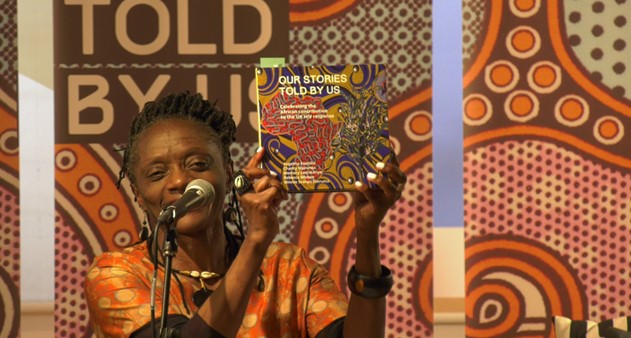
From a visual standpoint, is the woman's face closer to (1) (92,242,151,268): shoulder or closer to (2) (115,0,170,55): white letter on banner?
(1) (92,242,151,268): shoulder

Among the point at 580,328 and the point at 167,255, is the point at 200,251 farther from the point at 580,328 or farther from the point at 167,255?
the point at 580,328

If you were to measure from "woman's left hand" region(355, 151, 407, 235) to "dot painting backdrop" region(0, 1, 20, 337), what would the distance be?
1870mm

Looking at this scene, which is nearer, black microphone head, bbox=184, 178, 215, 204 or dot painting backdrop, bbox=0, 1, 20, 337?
black microphone head, bbox=184, 178, 215, 204

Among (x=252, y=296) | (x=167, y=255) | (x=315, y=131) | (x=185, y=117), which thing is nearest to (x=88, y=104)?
(x=185, y=117)

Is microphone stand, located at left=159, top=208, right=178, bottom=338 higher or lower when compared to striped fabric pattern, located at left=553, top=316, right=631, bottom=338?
higher

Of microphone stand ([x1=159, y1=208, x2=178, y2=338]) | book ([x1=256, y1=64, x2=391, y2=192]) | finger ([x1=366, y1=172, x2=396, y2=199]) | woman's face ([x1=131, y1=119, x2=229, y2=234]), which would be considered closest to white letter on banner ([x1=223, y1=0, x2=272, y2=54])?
woman's face ([x1=131, y1=119, x2=229, y2=234])

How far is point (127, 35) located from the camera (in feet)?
12.6

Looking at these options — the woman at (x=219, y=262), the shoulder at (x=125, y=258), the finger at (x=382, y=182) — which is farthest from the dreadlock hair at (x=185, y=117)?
the finger at (x=382, y=182)

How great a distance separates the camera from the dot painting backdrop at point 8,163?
12.5ft

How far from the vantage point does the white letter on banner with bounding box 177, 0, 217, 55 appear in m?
3.86

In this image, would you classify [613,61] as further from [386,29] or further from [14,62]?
[14,62]

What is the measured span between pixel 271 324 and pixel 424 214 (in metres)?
1.36

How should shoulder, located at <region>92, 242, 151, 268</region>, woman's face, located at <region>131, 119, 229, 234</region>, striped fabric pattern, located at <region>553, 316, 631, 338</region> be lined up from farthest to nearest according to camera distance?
1. striped fabric pattern, located at <region>553, 316, 631, 338</region>
2. shoulder, located at <region>92, 242, 151, 268</region>
3. woman's face, located at <region>131, 119, 229, 234</region>

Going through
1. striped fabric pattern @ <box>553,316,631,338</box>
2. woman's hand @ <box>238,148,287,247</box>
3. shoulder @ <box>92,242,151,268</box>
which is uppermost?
woman's hand @ <box>238,148,287,247</box>
